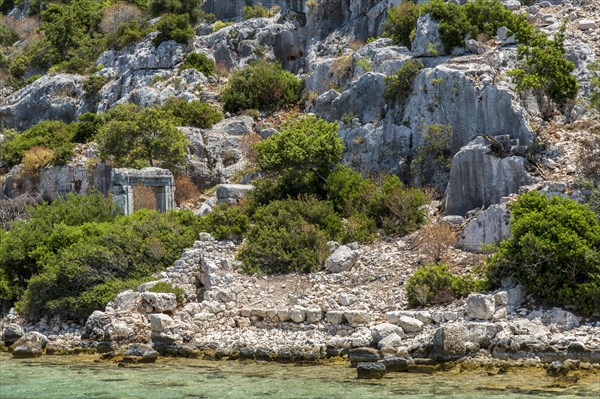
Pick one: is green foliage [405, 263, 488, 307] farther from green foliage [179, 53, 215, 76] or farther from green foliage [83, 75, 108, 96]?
green foliage [83, 75, 108, 96]

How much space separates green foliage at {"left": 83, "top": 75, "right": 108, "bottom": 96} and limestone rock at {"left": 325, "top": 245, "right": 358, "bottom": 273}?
25412 millimetres

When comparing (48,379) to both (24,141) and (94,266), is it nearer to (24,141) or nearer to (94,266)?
(94,266)

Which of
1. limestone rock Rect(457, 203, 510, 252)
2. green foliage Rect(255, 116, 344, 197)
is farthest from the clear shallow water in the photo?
green foliage Rect(255, 116, 344, 197)

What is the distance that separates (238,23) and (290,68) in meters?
5.13

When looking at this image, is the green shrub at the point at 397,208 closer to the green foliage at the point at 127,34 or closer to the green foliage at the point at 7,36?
the green foliage at the point at 127,34

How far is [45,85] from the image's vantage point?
157 ft

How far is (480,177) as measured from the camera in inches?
1023

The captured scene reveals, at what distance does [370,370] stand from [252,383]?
2436 millimetres

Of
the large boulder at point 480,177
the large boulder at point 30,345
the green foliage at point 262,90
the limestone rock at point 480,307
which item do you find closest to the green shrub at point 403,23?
the green foliage at point 262,90

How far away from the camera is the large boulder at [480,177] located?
25422 millimetres

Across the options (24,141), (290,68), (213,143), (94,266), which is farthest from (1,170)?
(94,266)

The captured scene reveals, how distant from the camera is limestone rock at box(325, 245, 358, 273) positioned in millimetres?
24406

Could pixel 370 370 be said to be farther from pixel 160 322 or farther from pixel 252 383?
pixel 160 322

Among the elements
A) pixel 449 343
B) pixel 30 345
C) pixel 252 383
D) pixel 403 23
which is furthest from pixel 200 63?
pixel 252 383
